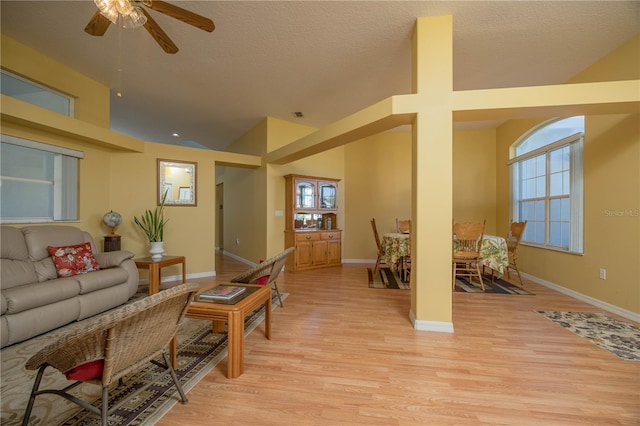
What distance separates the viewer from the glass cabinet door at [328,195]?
17.9 ft

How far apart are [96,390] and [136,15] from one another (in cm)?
258

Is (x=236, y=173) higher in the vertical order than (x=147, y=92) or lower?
lower

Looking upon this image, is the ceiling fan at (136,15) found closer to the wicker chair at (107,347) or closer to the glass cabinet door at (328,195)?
the wicker chair at (107,347)

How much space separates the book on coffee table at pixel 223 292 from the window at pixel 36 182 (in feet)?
9.63

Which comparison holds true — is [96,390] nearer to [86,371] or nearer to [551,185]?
[86,371]

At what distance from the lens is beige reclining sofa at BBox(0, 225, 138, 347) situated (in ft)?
7.00

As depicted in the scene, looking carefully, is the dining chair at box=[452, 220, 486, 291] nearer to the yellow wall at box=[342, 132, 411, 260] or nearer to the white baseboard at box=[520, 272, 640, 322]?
the white baseboard at box=[520, 272, 640, 322]

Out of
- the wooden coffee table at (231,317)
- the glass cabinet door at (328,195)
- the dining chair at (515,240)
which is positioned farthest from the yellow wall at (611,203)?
the wooden coffee table at (231,317)

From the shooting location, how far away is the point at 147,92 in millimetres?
4027

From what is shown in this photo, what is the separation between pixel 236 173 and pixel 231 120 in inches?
57.7

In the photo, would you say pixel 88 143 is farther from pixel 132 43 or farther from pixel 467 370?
pixel 467 370

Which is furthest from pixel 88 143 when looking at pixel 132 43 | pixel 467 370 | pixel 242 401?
pixel 467 370

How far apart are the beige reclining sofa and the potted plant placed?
512mm

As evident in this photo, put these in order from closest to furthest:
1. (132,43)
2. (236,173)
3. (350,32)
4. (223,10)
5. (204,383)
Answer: (204,383) → (223,10) → (350,32) → (132,43) → (236,173)
